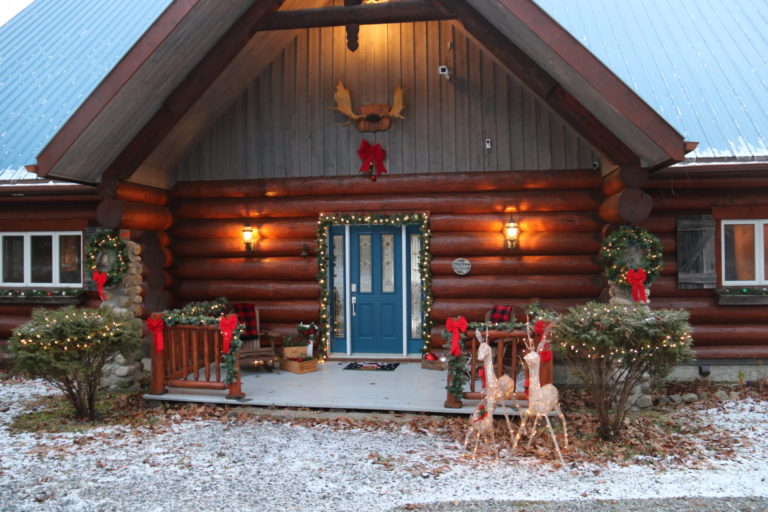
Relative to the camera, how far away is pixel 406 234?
10.2 meters

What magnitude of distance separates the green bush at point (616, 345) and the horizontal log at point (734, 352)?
2.96 m

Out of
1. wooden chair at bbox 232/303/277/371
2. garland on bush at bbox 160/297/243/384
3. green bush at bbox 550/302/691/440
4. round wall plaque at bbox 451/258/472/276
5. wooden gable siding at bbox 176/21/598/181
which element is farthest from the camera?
round wall plaque at bbox 451/258/472/276

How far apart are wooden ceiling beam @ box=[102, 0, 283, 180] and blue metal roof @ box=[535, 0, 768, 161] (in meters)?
4.12

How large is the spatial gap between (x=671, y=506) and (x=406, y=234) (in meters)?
6.23

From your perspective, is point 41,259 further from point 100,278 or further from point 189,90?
point 189,90

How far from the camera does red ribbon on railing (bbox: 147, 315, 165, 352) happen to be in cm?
779

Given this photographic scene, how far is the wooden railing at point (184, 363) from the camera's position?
7699 mm

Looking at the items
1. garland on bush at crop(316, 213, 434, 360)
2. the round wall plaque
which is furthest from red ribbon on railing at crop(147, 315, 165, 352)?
the round wall plaque

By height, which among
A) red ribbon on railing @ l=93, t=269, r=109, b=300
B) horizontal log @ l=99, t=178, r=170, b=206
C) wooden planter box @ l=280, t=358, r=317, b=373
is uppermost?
horizontal log @ l=99, t=178, r=170, b=206

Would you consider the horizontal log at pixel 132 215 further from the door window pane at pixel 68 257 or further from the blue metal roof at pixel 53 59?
the blue metal roof at pixel 53 59

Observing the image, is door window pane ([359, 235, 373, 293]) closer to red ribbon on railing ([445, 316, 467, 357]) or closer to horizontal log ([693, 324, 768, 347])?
red ribbon on railing ([445, 316, 467, 357])

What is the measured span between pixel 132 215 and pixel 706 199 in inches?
343

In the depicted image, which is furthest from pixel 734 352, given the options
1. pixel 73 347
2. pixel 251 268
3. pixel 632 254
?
pixel 73 347

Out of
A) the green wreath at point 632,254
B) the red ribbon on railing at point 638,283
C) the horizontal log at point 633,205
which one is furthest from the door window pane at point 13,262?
the red ribbon on railing at point 638,283
